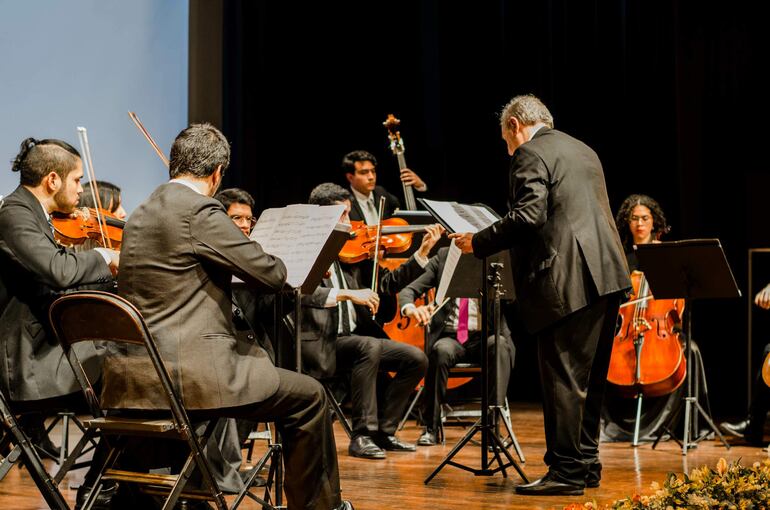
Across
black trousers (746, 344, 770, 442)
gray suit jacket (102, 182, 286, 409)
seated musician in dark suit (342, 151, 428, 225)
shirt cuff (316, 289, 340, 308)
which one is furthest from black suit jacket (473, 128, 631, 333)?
seated musician in dark suit (342, 151, 428, 225)

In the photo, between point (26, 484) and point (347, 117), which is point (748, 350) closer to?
point (347, 117)

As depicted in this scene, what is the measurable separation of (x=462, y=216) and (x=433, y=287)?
5.58 feet

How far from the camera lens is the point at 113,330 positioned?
2.40m

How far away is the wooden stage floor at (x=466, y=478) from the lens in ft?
11.0

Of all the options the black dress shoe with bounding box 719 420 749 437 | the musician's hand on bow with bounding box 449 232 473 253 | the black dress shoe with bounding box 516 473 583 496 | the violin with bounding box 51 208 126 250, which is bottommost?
the black dress shoe with bounding box 719 420 749 437

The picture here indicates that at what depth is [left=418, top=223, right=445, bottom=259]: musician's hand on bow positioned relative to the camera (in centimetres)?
488

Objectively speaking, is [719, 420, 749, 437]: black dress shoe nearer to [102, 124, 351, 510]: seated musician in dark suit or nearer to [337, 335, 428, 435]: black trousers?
[337, 335, 428, 435]: black trousers

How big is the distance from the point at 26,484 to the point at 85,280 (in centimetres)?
119

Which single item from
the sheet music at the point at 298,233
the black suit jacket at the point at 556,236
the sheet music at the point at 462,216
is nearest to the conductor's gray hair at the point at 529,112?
the black suit jacket at the point at 556,236

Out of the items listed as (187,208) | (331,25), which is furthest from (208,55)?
(187,208)

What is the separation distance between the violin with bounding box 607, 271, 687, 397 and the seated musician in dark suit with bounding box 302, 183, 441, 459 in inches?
41.0

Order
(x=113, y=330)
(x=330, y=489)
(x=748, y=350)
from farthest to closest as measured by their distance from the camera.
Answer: (x=748, y=350)
(x=330, y=489)
(x=113, y=330)

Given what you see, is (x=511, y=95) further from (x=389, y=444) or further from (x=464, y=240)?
(x=464, y=240)

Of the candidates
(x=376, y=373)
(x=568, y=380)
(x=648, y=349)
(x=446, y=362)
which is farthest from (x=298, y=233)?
(x=648, y=349)
